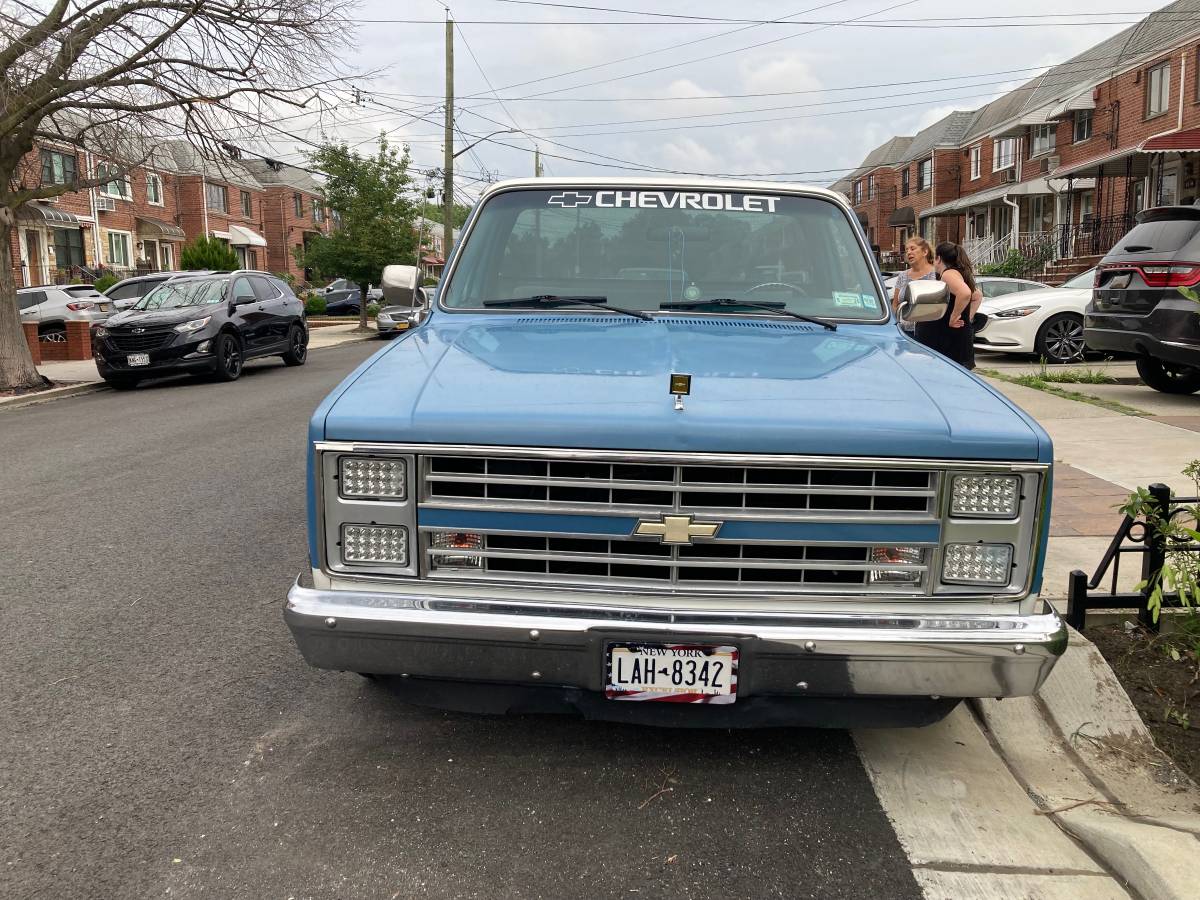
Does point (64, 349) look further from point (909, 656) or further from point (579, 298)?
point (909, 656)

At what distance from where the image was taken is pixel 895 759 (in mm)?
3299

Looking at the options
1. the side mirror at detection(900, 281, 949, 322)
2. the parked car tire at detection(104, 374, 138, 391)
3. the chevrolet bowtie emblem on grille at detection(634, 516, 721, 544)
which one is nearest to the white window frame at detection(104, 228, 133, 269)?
the parked car tire at detection(104, 374, 138, 391)

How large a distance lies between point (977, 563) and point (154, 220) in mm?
49993

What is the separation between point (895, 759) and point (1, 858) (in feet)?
8.68

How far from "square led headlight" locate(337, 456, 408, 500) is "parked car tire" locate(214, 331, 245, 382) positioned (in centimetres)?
1384

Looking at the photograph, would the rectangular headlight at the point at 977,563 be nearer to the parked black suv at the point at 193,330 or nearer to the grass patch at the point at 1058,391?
the grass patch at the point at 1058,391

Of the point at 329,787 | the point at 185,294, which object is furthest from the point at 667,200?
the point at 185,294

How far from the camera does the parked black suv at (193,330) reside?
49.5ft

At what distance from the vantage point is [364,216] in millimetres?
32500

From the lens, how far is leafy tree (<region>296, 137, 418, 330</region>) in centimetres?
3222

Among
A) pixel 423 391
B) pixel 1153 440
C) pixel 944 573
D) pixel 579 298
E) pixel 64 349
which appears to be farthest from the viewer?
pixel 64 349

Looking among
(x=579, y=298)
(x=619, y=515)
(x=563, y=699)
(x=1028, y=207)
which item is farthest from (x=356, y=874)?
(x=1028, y=207)

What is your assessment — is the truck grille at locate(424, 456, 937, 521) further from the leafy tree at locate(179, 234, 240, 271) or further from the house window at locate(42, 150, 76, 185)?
the house window at locate(42, 150, 76, 185)

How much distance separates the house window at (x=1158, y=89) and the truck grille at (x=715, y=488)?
1159 inches
